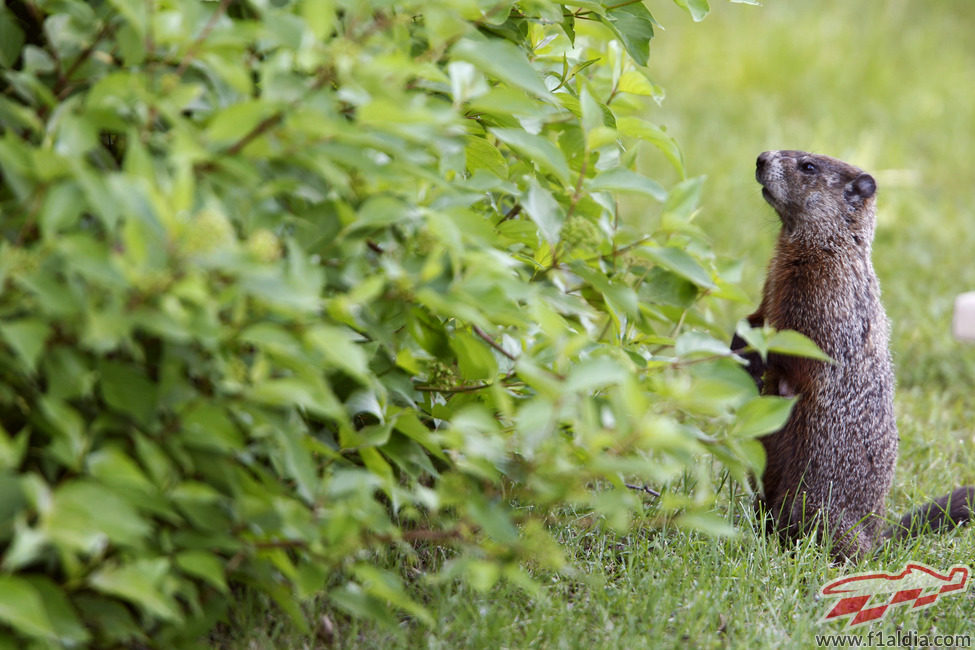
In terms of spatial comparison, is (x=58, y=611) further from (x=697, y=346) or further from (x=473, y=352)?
(x=697, y=346)

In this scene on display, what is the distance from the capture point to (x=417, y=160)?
197 centimetres

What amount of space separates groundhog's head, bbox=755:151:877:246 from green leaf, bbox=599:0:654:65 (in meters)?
1.50

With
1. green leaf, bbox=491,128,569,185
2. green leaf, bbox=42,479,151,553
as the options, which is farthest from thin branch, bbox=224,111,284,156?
green leaf, bbox=42,479,151,553

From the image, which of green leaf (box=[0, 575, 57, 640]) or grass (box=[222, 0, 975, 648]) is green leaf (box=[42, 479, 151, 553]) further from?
grass (box=[222, 0, 975, 648])

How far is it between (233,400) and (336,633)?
89 centimetres

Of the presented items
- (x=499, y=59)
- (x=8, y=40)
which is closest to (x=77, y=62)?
(x=8, y=40)

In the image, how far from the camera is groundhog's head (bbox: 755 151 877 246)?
3.89 meters

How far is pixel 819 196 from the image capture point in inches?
156

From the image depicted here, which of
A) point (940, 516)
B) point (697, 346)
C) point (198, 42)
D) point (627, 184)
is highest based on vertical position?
point (198, 42)

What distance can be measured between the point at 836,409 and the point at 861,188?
0.99 meters

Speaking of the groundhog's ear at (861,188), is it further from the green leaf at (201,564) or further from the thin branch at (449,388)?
the green leaf at (201,564)

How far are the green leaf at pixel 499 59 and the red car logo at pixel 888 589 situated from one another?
5.55 feet

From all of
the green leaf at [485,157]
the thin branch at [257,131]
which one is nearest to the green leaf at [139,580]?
the thin branch at [257,131]

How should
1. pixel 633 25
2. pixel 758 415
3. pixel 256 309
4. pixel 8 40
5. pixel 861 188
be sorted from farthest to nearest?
pixel 861 188
pixel 633 25
pixel 758 415
pixel 8 40
pixel 256 309
